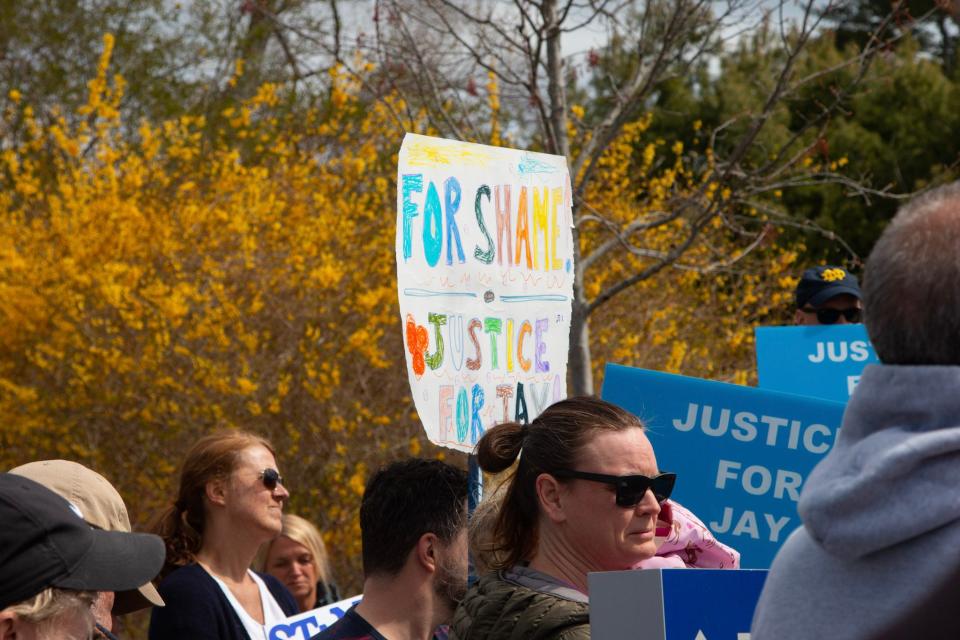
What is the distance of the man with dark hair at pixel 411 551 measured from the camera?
3041 millimetres

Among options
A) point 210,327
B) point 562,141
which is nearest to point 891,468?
point 562,141

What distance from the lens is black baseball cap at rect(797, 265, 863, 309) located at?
4.82 meters

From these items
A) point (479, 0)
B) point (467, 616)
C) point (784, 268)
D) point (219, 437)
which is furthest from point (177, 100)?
point (467, 616)

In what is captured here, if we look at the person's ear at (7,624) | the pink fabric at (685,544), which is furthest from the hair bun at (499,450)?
the person's ear at (7,624)

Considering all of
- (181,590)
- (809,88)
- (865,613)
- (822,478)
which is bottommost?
(181,590)

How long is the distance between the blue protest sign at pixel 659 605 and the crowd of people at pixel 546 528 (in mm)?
228

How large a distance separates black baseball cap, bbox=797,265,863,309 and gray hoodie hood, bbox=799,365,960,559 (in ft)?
11.6

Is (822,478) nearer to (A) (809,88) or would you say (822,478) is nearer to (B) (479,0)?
(B) (479,0)

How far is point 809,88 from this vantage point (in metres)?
12.9

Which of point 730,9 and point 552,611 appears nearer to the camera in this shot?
point 552,611

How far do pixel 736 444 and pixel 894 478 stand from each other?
6.67 ft

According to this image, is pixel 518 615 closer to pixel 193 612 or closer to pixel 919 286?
pixel 919 286

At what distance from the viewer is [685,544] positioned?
2.86 metres

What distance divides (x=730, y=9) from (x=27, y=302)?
18.7 ft
